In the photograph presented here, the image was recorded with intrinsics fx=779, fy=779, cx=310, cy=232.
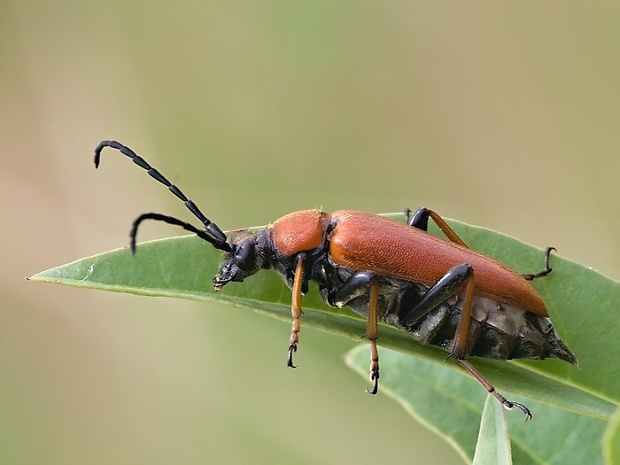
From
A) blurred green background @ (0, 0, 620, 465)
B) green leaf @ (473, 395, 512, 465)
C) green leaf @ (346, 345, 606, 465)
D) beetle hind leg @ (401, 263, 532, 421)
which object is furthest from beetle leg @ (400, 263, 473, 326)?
blurred green background @ (0, 0, 620, 465)

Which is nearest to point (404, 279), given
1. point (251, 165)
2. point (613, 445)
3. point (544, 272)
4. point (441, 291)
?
point (441, 291)

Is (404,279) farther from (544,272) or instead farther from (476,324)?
(544,272)

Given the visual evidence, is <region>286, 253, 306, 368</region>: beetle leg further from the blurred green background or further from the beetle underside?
the blurred green background

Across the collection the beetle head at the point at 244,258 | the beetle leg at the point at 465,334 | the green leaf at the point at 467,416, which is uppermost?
the beetle head at the point at 244,258

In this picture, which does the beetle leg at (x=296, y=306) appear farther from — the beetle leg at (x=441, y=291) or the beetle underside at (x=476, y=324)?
Result: the beetle leg at (x=441, y=291)

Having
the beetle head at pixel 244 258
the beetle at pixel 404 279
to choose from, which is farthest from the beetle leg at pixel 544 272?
the beetle head at pixel 244 258
